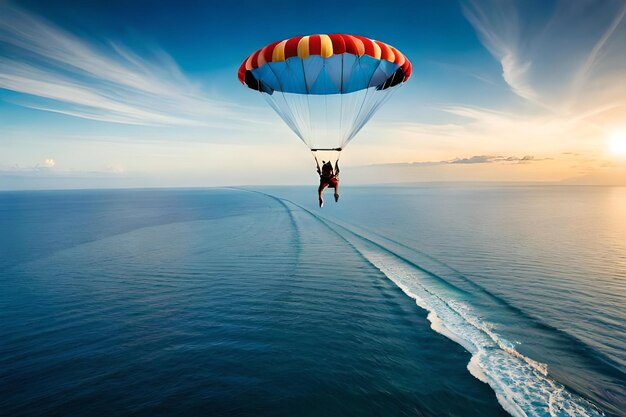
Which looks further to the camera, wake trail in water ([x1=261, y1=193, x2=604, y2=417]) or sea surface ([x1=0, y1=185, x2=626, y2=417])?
sea surface ([x1=0, y1=185, x2=626, y2=417])

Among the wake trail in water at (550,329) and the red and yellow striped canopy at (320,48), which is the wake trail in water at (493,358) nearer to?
the wake trail in water at (550,329)

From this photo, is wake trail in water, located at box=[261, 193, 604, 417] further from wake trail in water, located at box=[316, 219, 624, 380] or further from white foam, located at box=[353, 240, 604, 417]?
wake trail in water, located at box=[316, 219, 624, 380]

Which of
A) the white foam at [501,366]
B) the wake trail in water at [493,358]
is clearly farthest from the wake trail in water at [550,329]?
the white foam at [501,366]

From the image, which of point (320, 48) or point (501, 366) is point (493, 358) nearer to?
point (501, 366)

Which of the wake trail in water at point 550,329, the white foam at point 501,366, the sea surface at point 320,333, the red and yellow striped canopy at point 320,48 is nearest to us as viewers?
the white foam at point 501,366

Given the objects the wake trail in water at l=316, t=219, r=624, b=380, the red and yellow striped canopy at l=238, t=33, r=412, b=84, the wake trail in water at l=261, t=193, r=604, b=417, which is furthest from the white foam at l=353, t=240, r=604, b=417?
the red and yellow striped canopy at l=238, t=33, r=412, b=84
